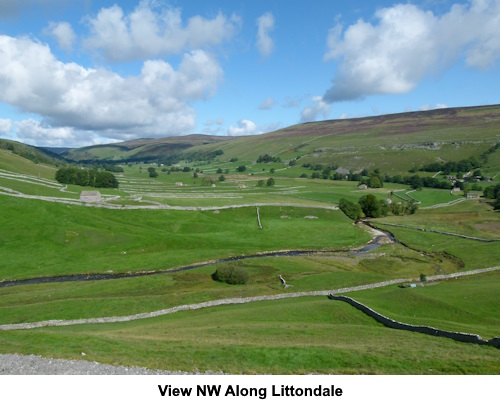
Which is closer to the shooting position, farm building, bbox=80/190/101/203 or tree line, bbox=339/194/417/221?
farm building, bbox=80/190/101/203

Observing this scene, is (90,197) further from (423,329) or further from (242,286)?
(423,329)

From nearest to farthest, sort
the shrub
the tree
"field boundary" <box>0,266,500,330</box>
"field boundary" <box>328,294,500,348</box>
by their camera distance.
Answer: "field boundary" <box>328,294,500,348</box>, "field boundary" <box>0,266,500,330</box>, the shrub, the tree

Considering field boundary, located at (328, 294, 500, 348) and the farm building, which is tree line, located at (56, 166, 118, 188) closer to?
the farm building

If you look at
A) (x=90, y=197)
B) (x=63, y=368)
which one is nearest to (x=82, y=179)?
(x=90, y=197)

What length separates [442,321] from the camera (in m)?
37.2

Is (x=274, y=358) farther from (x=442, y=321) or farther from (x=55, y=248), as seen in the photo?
(x=55, y=248)

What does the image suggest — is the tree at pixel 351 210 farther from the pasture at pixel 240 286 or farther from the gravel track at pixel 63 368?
the gravel track at pixel 63 368

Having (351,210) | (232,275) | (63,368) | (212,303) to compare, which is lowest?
(212,303)

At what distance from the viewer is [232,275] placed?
202 feet

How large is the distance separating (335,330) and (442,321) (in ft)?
38.2

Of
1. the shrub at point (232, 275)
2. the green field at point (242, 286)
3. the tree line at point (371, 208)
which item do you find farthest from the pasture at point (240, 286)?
the tree line at point (371, 208)

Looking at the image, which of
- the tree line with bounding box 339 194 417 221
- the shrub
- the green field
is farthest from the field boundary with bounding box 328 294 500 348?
the tree line with bounding box 339 194 417 221

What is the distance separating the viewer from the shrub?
61469 mm

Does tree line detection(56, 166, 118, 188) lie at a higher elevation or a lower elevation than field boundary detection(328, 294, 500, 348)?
higher
